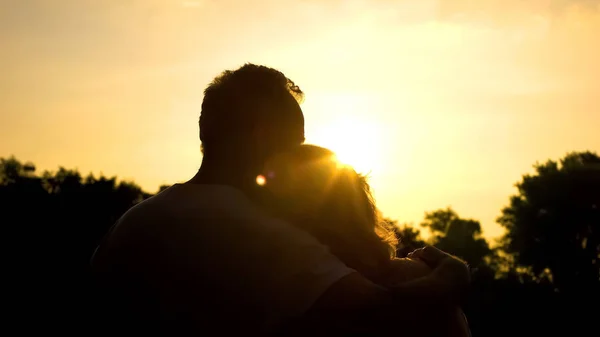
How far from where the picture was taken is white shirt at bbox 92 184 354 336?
2.66 meters

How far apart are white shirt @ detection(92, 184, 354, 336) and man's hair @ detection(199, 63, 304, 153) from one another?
420mm

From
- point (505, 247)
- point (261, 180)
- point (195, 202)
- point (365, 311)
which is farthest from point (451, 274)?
point (505, 247)

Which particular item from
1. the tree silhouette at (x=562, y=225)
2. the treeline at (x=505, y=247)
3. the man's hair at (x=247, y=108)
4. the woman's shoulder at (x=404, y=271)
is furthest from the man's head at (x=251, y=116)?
the tree silhouette at (x=562, y=225)

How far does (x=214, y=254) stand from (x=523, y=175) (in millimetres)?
54470

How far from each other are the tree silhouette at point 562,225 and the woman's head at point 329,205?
163 ft

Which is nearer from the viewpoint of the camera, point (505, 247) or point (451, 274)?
point (451, 274)

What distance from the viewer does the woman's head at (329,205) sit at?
9.91ft

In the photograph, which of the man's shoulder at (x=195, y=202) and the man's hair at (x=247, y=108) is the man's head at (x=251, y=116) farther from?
the man's shoulder at (x=195, y=202)

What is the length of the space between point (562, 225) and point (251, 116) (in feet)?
168

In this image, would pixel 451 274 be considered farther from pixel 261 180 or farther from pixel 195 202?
pixel 195 202

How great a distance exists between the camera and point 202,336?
2.71m

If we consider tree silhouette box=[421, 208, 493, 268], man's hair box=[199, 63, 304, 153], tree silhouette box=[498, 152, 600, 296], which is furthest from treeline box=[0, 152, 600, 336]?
man's hair box=[199, 63, 304, 153]

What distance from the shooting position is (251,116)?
3.27 meters

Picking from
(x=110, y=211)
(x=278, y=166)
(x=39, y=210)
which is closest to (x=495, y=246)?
(x=110, y=211)
